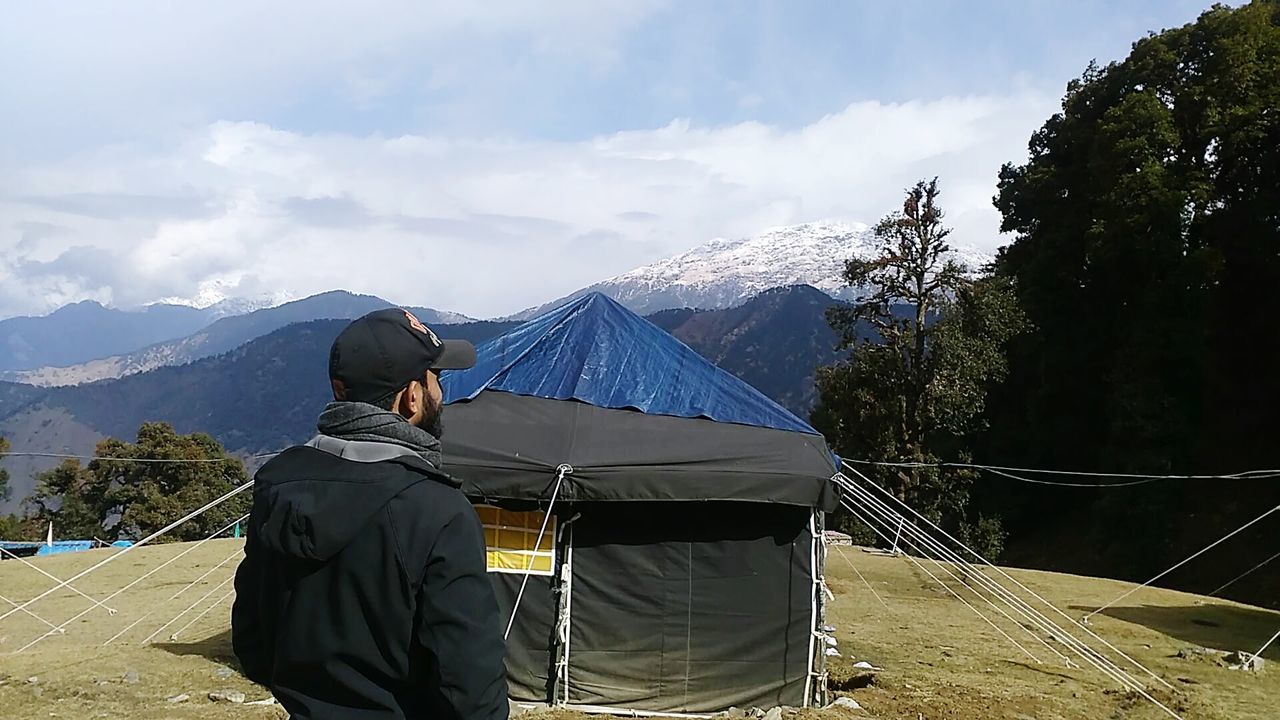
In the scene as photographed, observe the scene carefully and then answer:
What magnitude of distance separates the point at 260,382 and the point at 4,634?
17764cm

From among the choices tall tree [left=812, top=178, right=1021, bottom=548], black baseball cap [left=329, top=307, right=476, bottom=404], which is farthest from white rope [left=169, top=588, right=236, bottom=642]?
tall tree [left=812, top=178, right=1021, bottom=548]

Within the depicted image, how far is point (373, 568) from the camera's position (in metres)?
1.78

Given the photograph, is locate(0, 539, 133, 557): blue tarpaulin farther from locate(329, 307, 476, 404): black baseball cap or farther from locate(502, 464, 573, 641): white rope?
locate(329, 307, 476, 404): black baseball cap

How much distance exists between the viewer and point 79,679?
24.7 ft

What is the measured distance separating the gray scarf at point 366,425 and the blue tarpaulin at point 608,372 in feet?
17.5

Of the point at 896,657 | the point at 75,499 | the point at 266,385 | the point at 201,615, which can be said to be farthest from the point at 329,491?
the point at 266,385

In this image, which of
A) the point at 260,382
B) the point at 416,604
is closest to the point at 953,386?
Answer: the point at 416,604

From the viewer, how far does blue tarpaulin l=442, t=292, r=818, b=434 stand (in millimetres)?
7453

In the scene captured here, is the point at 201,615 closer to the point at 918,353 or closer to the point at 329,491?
the point at 329,491

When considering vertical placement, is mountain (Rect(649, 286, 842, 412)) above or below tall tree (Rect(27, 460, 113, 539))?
above

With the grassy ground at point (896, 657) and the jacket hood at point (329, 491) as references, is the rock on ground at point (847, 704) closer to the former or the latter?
the grassy ground at point (896, 657)

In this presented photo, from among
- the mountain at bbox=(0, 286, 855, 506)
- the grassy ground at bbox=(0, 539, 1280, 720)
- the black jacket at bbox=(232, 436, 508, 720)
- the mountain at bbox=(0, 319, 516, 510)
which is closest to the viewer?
the black jacket at bbox=(232, 436, 508, 720)

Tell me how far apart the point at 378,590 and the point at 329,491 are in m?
0.22

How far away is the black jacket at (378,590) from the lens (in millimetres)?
1767
